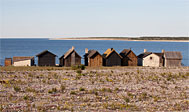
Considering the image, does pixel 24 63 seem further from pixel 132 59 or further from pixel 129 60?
pixel 132 59

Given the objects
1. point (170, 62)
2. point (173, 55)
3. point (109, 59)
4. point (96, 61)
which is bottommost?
point (170, 62)

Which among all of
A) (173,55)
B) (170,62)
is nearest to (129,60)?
(170,62)

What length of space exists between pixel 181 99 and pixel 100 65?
41.8 metres

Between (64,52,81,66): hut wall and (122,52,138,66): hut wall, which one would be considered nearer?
(64,52,81,66): hut wall

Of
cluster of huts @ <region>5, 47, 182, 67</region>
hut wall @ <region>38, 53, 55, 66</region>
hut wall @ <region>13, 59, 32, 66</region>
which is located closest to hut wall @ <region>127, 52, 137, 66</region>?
cluster of huts @ <region>5, 47, 182, 67</region>

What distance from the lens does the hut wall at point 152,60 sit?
63.5 m

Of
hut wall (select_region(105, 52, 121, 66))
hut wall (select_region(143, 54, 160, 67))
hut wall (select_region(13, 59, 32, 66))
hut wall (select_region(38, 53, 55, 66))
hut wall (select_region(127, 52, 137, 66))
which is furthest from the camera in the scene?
hut wall (select_region(13, 59, 32, 66))

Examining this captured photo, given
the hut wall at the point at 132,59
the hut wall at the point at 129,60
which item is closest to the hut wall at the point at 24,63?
the hut wall at the point at 129,60

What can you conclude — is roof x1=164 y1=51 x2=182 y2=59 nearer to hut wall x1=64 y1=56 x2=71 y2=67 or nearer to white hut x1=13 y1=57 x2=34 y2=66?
hut wall x1=64 y1=56 x2=71 y2=67

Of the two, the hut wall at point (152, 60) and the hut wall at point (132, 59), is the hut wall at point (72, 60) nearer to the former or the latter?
the hut wall at point (132, 59)

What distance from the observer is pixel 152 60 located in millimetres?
65000

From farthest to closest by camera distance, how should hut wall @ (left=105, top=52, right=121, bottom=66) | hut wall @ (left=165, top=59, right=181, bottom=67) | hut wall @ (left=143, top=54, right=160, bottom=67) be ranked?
hut wall @ (left=143, top=54, right=160, bottom=67) < hut wall @ (left=165, top=59, right=181, bottom=67) < hut wall @ (left=105, top=52, right=121, bottom=66)

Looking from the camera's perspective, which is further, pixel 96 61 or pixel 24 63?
pixel 24 63

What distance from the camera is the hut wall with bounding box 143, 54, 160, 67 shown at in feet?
208
